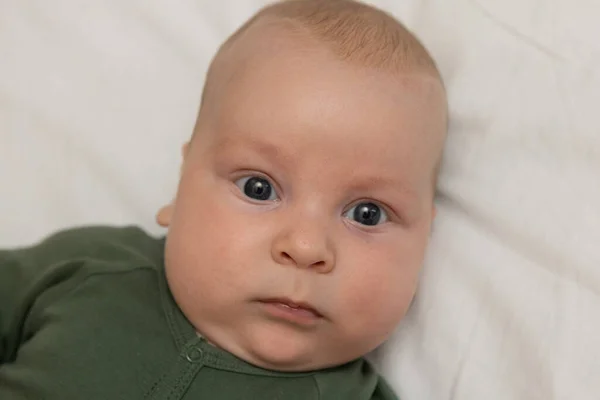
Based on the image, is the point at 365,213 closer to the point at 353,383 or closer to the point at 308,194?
the point at 308,194

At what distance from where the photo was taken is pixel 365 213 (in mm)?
1020

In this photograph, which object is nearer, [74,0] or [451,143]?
[451,143]

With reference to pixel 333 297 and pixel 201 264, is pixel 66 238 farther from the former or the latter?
pixel 333 297

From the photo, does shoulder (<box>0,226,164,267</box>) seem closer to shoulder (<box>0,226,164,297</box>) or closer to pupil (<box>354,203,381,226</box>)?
shoulder (<box>0,226,164,297</box>)

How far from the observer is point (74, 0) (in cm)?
140

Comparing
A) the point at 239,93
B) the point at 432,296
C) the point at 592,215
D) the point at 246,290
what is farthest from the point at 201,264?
the point at 592,215

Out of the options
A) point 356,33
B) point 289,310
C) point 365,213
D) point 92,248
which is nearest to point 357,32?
point 356,33

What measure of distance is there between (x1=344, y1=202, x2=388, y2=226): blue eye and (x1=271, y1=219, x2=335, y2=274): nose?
0.06m

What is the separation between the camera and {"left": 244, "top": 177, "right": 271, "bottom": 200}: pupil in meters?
1.00

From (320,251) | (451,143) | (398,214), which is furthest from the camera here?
(451,143)

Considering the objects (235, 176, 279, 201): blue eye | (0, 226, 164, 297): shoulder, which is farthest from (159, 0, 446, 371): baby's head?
(0, 226, 164, 297): shoulder

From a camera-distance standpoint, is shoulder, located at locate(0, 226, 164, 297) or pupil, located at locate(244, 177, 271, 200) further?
shoulder, located at locate(0, 226, 164, 297)

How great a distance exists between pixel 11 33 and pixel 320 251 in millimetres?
744

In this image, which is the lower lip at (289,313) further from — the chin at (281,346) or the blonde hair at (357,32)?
the blonde hair at (357,32)
